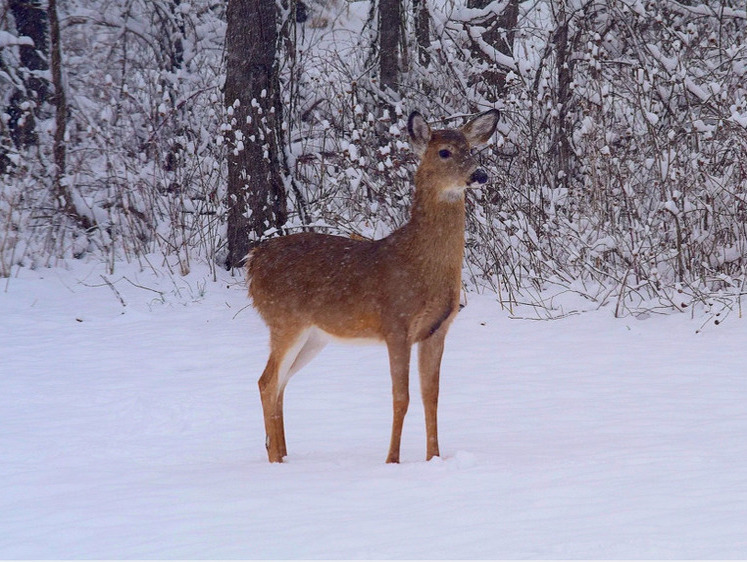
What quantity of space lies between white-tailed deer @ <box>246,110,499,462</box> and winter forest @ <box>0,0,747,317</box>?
12.7ft

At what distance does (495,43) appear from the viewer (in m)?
13.1

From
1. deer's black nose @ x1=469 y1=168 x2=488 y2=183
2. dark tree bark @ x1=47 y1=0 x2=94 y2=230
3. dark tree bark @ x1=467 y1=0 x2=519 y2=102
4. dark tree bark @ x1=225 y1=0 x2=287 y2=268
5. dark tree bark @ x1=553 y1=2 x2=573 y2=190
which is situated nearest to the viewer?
deer's black nose @ x1=469 y1=168 x2=488 y2=183

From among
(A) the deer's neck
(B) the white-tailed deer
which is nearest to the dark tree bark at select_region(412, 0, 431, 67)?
(B) the white-tailed deer

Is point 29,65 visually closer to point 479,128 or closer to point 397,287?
point 479,128

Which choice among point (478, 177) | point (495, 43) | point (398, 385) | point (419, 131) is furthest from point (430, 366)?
point (495, 43)

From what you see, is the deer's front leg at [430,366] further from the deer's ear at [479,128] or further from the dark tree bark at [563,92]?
the dark tree bark at [563,92]

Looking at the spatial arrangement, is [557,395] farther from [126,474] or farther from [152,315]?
[152,315]

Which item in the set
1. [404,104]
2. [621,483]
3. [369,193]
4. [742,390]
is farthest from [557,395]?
[404,104]

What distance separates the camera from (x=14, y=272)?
40.0ft

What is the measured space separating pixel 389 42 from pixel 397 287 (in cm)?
844

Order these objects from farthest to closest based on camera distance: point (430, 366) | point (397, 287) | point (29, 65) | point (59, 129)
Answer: point (29, 65) → point (59, 129) → point (430, 366) → point (397, 287)

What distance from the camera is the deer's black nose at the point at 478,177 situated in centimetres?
524

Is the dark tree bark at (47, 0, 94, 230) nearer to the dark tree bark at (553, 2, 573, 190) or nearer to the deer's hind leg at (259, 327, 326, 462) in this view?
the dark tree bark at (553, 2, 573, 190)

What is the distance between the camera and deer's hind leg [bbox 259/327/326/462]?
227 inches
